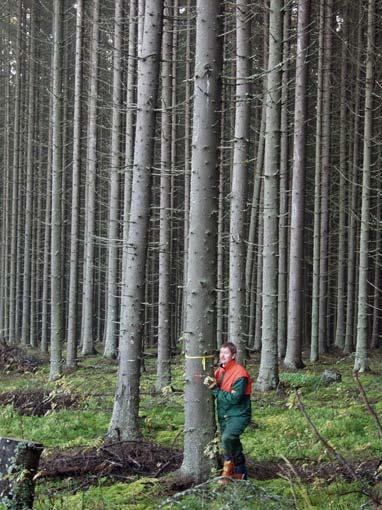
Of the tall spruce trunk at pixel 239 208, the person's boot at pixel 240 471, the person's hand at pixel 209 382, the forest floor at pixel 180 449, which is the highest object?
the tall spruce trunk at pixel 239 208

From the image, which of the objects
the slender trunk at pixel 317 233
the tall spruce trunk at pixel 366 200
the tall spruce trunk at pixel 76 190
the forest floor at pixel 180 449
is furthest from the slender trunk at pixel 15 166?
the tall spruce trunk at pixel 366 200

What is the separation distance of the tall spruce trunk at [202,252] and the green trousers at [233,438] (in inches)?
6.4

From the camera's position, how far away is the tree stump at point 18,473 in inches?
205

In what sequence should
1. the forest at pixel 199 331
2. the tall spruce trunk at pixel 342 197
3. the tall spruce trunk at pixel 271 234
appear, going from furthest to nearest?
the tall spruce trunk at pixel 342 197 → the tall spruce trunk at pixel 271 234 → the forest at pixel 199 331

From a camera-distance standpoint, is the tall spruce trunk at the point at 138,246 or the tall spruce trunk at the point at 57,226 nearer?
the tall spruce trunk at the point at 138,246

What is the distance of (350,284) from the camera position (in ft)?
66.5

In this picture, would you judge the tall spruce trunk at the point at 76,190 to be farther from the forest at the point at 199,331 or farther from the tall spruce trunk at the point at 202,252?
the tall spruce trunk at the point at 202,252

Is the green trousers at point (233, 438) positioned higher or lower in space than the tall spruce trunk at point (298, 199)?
lower

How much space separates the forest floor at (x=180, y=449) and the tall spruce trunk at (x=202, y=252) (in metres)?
0.54

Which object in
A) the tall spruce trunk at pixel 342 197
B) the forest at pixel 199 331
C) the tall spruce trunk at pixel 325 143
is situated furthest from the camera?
the tall spruce trunk at pixel 342 197

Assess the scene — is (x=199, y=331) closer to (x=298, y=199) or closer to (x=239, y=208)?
(x=239, y=208)

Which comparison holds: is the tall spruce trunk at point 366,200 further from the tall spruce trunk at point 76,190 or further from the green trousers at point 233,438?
the green trousers at point 233,438

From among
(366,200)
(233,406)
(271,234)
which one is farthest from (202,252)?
(366,200)

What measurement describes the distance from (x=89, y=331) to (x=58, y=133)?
26.9 ft
